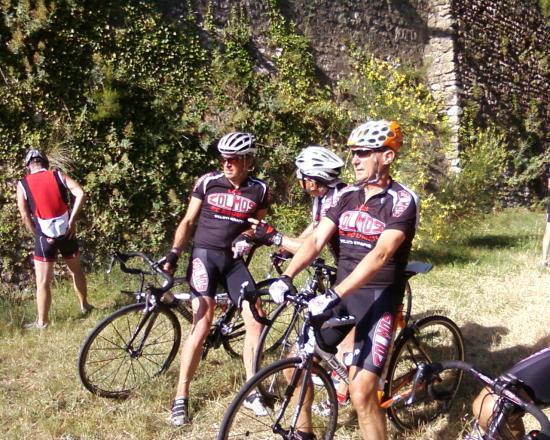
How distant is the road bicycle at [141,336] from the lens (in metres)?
3.94

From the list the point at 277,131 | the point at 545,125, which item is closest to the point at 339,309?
the point at 277,131

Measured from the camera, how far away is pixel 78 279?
5.90m

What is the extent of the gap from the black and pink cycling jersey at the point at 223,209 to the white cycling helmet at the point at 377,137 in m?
1.16

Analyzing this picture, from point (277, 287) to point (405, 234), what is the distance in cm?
75

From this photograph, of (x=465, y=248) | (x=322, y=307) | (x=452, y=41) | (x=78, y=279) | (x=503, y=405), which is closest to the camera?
(x=503, y=405)

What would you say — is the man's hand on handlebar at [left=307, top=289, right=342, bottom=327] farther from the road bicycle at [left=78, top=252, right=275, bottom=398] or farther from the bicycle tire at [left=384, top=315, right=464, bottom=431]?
the road bicycle at [left=78, top=252, right=275, bottom=398]

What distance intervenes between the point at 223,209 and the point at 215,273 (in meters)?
0.47

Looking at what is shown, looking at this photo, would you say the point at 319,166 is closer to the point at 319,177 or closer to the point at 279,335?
the point at 319,177

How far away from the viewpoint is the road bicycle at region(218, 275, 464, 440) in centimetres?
304

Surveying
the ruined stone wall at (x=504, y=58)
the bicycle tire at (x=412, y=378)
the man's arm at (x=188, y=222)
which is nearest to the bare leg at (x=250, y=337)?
the man's arm at (x=188, y=222)

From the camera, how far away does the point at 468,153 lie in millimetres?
11047

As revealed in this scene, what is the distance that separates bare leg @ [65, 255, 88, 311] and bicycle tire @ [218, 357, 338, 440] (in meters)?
3.15

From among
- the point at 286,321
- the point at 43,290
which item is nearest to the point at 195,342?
the point at 286,321

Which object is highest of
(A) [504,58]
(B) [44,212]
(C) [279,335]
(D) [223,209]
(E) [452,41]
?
(E) [452,41]
